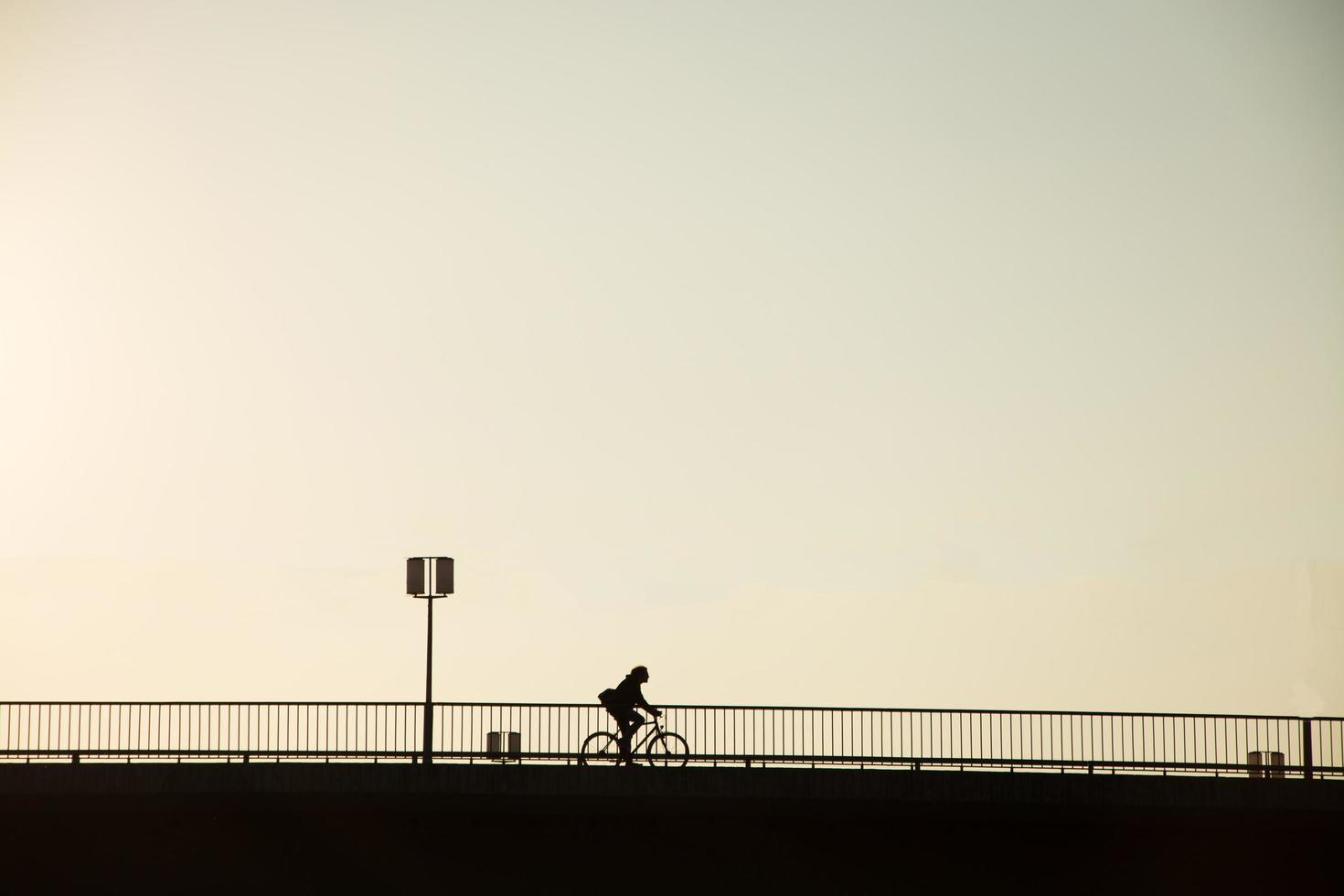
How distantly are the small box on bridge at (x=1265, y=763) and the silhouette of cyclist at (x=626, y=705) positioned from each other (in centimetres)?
881

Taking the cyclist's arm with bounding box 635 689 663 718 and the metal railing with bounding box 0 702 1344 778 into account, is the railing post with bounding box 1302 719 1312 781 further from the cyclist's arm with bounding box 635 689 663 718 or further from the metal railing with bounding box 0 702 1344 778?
the cyclist's arm with bounding box 635 689 663 718

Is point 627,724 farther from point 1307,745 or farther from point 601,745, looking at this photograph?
point 1307,745

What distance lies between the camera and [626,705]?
108 ft

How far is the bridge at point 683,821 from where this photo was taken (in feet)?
97.0

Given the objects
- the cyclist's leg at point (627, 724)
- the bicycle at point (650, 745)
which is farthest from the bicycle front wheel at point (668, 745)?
the cyclist's leg at point (627, 724)

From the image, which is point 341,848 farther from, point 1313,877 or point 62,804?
point 1313,877

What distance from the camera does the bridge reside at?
29562mm

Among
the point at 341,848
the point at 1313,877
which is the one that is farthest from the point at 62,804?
the point at 1313,877

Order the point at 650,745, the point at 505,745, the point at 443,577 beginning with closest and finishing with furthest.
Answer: the point at 505,745 → the point at 650,745 → the point at 443,577

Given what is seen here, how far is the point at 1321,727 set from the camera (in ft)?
102

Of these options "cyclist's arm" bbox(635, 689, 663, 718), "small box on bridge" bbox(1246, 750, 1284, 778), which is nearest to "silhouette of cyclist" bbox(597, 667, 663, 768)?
"cyclist's arm" bbox(635, 689, 663, 718)

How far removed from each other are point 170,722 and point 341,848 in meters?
3.98

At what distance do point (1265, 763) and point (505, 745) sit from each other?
1125 cm

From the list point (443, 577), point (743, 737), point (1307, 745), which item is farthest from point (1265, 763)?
point (443, 577)
